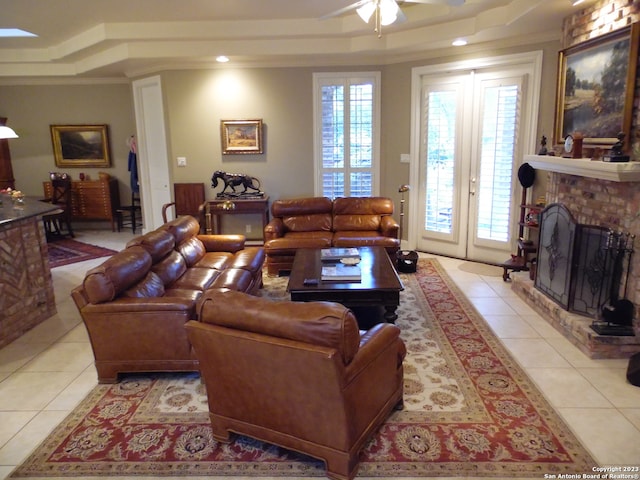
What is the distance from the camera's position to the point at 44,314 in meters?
4.42

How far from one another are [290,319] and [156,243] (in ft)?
7.19

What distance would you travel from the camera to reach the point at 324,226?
600 cm

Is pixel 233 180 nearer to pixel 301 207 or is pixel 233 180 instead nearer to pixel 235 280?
pixel 301 207

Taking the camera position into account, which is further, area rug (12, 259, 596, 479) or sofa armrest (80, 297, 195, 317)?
sofa armrest (80, 297, 195, 317)

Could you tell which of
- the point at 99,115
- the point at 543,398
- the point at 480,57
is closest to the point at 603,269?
the point at 543,398

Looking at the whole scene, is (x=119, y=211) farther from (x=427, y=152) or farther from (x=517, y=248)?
(x=517, y=248)

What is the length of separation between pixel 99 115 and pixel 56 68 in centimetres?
115

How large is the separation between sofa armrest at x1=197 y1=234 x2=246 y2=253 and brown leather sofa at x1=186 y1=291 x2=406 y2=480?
2633mm

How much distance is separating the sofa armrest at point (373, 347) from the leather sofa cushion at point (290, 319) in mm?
65

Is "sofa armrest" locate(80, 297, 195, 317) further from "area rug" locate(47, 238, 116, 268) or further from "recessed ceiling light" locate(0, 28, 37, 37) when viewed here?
"recessed ceiling light" locate(0, 28, 37, 37)

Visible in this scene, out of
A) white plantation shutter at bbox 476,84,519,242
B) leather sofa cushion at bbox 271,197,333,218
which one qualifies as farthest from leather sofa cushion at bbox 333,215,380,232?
white plantation shutter at bbox 476,84,519,242

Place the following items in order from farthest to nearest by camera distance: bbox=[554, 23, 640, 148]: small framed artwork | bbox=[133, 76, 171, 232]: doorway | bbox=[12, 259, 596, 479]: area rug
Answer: bbox=[133, 76, 171, 232]: doorway < bbox=[554, 23, 640, 148]: small framed artwork < bbox=[12, 259, 596, 479]: area rug

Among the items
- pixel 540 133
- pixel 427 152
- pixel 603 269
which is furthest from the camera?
pixel 427 152

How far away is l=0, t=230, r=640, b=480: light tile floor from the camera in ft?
8.46
